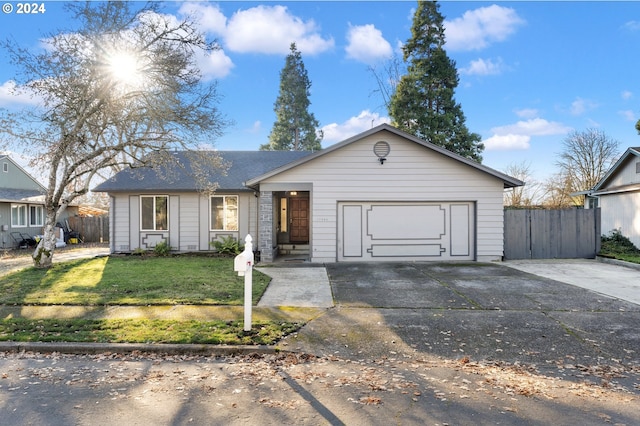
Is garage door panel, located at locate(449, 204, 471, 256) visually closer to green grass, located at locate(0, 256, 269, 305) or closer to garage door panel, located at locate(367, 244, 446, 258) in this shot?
garage door panel, located at locate(367, 244, 446, 258)

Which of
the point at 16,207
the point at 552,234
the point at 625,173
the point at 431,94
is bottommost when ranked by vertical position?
the point at 552,234

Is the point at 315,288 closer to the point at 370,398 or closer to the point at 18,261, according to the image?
the point at 370,398

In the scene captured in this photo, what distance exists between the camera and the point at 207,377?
3781 mm

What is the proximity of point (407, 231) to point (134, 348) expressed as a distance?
9.24m

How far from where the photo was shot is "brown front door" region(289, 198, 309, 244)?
15.5 m

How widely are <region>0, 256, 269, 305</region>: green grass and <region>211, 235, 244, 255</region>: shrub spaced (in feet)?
5.96

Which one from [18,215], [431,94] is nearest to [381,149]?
[431,94]

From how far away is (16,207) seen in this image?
18.8 m

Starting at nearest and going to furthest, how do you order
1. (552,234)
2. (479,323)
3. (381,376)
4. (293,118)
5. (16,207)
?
(381,376)
(479,323)
(552,234)
(16,207)
(293,118)

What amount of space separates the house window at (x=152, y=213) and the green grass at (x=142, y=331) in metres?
8.87

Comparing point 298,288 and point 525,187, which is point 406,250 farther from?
point 525,187

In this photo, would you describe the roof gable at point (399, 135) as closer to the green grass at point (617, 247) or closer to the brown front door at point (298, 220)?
the brown front door at point (298, 220)

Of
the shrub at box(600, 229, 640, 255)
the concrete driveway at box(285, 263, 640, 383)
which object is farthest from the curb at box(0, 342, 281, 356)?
the shrub at box(600, 229, 640, 255)

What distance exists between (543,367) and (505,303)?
8.96 ft
